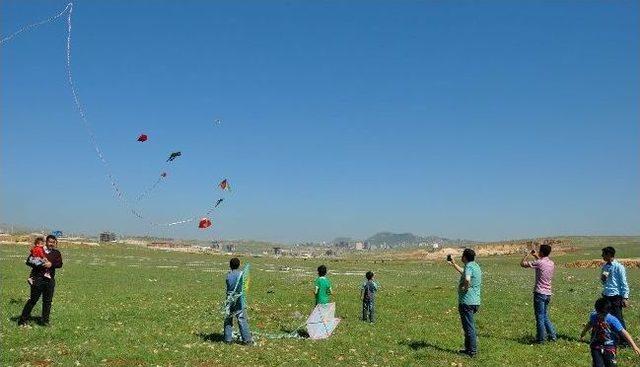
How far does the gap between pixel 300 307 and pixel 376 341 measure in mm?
9049

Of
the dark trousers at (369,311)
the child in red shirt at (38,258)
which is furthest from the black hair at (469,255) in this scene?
the child in red shirt at (38,258)

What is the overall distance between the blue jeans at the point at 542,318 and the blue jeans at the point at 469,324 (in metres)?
2.87

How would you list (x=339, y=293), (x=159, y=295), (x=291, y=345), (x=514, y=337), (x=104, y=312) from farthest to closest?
(x=339, y=293), (x=159, y=295), (x=104, y=312), (x=514, y=337), (x=291, y=345)

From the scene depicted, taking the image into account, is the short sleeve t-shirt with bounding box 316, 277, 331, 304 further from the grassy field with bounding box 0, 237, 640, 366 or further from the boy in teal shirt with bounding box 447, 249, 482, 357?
the boy in teal shirt with bounding box 447, 249, 482, 357

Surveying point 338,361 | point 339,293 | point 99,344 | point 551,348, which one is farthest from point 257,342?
point 339,293

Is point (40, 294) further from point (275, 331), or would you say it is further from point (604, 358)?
point (604, 358)

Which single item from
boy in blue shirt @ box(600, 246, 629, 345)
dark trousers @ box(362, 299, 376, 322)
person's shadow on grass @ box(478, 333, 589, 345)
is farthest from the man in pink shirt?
dark trousers @ box(362, 299, 376, 322)

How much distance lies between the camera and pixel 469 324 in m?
17.5

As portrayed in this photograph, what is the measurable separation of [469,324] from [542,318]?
11.9 ft

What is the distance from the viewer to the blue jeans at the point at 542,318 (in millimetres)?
19125

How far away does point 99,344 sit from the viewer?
690 inches

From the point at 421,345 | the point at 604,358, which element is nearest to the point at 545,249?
the point at 421,345

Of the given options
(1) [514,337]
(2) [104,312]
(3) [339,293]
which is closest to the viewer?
(1) [514,337]

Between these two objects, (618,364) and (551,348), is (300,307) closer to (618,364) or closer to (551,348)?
(551,348)
